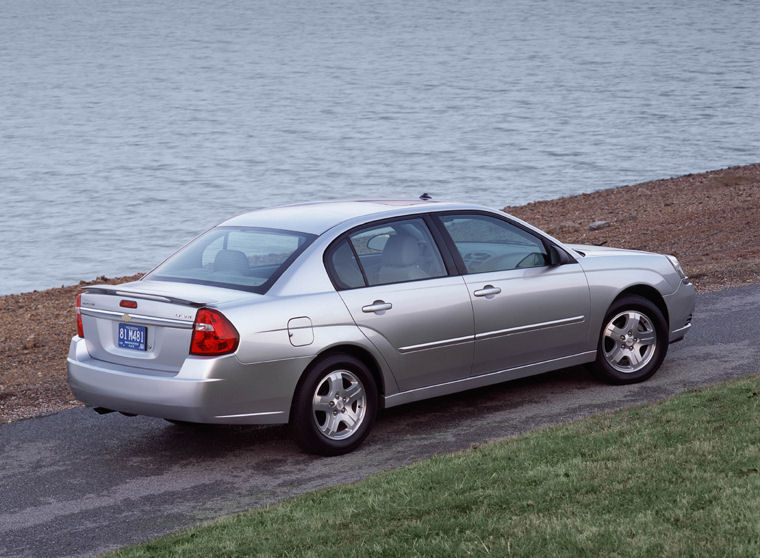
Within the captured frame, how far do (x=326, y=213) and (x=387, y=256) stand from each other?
1.77ft

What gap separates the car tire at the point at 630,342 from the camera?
9312mm

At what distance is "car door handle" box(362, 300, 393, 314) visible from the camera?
26.1 ft

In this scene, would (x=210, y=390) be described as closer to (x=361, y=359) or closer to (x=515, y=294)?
(x=361, y=359)

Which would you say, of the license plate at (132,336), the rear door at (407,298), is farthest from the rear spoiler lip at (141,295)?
the rear door at (407,298)

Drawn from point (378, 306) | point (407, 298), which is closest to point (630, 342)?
point (407, 298)

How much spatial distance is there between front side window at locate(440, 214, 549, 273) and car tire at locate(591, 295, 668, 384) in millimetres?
784

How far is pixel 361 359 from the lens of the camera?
26.4 ft

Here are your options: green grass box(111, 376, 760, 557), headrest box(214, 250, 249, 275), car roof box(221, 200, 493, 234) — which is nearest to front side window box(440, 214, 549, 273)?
car roof box(221, 200, 493, 234)

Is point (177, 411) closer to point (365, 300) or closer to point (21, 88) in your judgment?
point (365, 300)

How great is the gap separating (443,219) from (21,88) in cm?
9428

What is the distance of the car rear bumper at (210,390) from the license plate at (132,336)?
133 mm

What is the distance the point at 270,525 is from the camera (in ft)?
20.5

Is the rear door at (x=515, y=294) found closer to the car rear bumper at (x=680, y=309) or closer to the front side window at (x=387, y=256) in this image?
the front side window at (x=387, y=256)

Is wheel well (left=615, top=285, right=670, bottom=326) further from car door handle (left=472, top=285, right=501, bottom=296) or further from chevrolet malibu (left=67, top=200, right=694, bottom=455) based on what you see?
car door handle (left=472, top=285, right=501, bottom=296)
